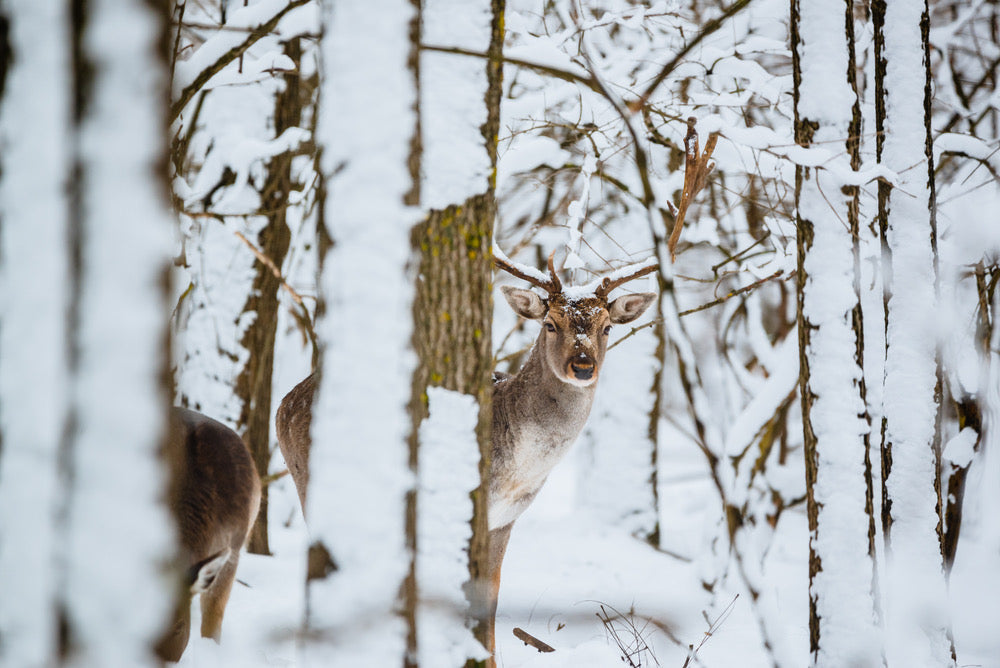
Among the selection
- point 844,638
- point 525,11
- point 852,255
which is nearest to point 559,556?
point 844,638

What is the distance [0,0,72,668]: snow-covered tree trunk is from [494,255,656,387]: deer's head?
10.00 feet

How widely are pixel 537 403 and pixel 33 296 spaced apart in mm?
3441

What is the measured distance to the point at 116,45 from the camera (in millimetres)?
1386

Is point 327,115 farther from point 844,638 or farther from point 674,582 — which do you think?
point 674,582

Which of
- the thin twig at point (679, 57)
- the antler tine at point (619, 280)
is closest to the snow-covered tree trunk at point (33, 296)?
the thin twig at point (679, 57)

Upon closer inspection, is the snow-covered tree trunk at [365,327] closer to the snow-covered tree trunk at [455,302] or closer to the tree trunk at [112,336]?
the snow-covered tree trunk at [455,302]

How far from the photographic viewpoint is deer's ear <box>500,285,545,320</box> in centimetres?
486

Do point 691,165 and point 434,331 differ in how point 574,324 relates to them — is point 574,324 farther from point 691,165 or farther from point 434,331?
point 434,331

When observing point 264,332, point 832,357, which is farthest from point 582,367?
point 264,332

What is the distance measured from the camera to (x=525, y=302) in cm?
496

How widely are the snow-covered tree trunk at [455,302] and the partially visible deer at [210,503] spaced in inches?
55.5

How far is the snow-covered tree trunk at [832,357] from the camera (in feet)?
10.9

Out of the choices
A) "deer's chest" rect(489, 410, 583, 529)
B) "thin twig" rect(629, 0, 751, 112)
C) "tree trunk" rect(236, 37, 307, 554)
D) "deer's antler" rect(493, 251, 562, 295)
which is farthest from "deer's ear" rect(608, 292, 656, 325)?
"tree trunk" rect(236, 37, 307, 554)

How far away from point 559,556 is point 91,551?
19.3ft
